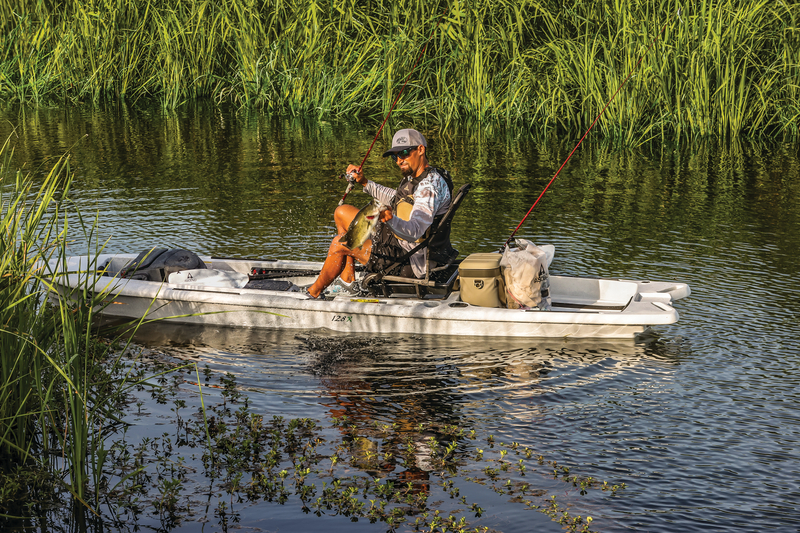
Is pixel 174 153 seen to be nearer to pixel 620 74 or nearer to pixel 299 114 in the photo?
pixel 299 114

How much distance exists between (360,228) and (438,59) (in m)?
9.18

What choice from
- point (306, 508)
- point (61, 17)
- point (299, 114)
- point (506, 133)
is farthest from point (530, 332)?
point (61, 17)

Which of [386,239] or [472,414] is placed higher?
[386,239]

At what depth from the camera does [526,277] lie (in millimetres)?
7488

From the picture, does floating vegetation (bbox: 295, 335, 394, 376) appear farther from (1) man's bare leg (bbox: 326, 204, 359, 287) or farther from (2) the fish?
(2) the fish

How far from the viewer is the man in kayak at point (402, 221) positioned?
755 centimetres

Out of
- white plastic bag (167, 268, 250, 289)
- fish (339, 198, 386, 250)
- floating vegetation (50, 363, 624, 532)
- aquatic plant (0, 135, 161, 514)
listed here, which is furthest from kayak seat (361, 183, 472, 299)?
aquatic plant (0, 135, 161, 514)

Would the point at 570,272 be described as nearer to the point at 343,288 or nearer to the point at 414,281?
the point at 414,281

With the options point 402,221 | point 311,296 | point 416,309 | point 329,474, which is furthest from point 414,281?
point 329,474

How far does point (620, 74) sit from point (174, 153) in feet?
24.8

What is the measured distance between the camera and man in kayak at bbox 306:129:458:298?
7555 millimetres

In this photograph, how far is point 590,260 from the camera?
9.76 meters

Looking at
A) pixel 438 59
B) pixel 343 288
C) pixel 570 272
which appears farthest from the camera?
pixel 438 59

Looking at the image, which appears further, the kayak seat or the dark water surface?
the kayak seat
